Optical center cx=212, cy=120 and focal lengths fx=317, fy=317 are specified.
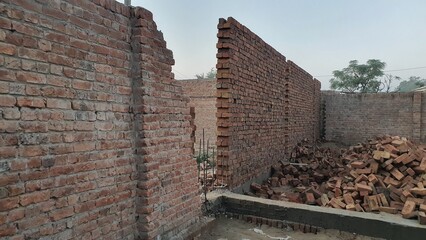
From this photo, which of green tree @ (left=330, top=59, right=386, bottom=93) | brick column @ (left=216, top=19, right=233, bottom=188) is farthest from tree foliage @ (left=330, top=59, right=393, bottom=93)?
brick column @ (left=216, top=19, right=233, bottom=188)

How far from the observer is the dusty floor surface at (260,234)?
466 cm

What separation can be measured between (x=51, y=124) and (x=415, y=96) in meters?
17.3

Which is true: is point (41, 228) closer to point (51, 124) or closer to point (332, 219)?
point (51, 124)

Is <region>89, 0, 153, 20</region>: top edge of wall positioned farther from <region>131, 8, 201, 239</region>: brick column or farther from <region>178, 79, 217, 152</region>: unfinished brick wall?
<region>178, 79, 217, 152</region>: unfinished brick wall

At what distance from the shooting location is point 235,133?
5961 mm

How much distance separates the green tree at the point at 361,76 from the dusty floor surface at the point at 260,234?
36717mm

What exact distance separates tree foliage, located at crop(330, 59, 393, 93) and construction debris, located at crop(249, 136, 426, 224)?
110ft

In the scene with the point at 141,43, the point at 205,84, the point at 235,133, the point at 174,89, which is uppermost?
the point at 205,84

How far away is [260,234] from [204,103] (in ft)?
50.9

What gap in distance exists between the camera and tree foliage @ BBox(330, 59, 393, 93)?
37.3m

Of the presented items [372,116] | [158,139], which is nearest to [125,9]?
[158,139]

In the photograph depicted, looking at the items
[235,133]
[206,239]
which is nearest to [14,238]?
[206,239]

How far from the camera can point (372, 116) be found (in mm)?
16375

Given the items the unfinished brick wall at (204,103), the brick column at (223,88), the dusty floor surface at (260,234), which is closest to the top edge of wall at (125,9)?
the brick column at (223,88)
